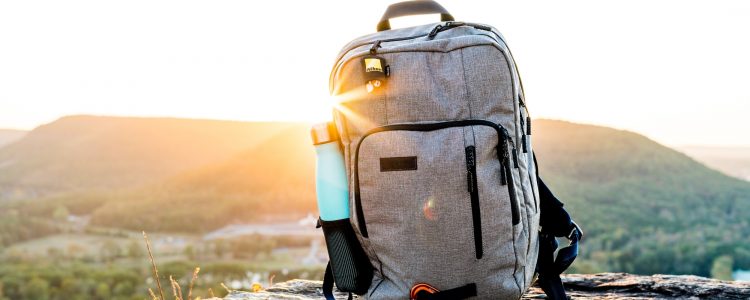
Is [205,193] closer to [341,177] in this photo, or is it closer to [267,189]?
[267,189]

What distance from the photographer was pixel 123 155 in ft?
181

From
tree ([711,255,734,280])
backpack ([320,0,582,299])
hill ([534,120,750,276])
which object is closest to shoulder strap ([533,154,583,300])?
backpack ([320,0,582,299])

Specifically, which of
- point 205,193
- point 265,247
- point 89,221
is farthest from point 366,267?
point 89,221

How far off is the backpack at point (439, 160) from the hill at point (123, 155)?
4845 centimetres

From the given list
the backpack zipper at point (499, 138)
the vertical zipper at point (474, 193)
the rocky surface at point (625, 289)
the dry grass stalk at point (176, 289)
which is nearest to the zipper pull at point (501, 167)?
the backpack zipper at point (499, 138)

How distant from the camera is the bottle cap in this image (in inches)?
96.7

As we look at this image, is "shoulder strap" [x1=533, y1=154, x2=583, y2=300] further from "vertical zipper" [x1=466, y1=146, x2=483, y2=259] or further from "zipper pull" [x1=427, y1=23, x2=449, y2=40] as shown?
"zipper pull" [x1=427, y1=23, x2=449, y2=40]

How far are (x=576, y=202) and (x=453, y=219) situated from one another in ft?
124

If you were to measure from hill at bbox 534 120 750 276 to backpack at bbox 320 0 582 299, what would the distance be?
3264 centimetres

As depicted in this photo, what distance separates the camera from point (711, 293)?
9.27ft

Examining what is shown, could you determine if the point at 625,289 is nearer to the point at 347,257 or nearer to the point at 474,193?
the point at 474,193

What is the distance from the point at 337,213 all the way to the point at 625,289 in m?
1.72

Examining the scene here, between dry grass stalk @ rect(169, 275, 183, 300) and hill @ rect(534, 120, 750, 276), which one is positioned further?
hill @ rect(534, 120, 750, 276)

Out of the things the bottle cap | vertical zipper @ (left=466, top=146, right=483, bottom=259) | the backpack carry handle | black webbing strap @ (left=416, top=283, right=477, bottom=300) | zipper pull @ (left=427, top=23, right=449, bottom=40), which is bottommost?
black webbing strap @ (left=416, top=283, right=477, bottom=300)
